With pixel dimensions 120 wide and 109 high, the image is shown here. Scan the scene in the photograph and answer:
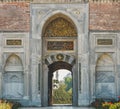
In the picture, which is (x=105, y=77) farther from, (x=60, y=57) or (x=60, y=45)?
(x=60, y=45)

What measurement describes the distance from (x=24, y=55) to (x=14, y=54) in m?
0.45

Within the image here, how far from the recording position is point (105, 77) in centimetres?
2020

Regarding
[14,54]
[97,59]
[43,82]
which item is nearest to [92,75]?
[97,59]

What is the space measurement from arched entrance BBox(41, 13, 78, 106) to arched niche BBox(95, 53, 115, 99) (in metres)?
1.05

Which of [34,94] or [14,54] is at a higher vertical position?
[14,54]

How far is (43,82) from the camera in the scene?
810 inches

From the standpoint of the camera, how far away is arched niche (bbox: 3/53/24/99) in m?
20.2

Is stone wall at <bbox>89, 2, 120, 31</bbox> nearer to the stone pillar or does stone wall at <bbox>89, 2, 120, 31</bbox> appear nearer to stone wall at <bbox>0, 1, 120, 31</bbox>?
stone wall at <bbox>0, 1, 120, 31</bbox>

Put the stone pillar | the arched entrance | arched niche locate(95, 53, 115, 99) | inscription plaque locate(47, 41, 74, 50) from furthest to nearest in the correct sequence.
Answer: inscription plaque locate(47, 41, 74, 50) < the arched entrance < arched niche locate(95, 53, 115, 99) < the stone pillar

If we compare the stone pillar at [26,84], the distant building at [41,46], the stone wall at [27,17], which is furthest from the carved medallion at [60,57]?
the stone wall at [27,17]

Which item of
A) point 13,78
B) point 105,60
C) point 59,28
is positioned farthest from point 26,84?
point 105,60

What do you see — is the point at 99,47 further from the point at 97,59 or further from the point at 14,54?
the point at 14,54

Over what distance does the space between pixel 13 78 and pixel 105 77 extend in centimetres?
401

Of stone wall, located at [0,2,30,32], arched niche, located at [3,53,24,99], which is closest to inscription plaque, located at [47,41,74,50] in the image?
stone wall, located at [0,2,30,32]
